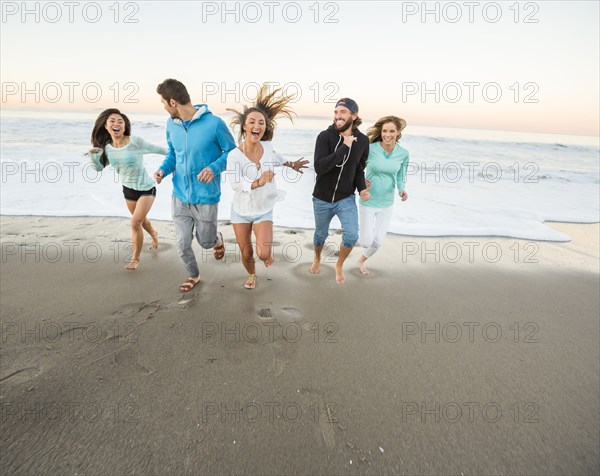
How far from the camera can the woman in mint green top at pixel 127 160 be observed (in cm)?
354

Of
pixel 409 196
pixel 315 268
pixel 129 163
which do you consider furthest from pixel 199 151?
pixel 409 196

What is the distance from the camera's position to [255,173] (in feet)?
9.48

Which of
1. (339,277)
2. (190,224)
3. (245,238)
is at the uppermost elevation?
(190,224)

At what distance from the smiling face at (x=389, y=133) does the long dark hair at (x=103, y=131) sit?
3.01 meters

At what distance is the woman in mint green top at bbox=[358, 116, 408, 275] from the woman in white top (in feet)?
3.14

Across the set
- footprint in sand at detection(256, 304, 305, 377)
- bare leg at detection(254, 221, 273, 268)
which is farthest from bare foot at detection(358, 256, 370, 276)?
bare leg at detection(254, 221, 273, 268)

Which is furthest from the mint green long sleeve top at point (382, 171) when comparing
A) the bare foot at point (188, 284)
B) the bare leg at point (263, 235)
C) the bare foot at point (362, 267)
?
the bare foot at point (188, 284)

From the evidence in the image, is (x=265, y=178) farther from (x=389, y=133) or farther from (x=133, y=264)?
(x=133, y=264)

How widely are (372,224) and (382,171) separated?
2.10 ft

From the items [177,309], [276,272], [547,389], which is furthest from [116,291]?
[547,389]

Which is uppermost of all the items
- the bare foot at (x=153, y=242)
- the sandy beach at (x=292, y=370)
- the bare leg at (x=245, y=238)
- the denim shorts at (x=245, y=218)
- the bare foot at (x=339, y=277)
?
the denim shorts at (x=245, y=218)

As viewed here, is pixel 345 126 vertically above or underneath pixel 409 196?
above

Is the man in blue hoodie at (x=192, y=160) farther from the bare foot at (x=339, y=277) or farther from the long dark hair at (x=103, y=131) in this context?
the bare foot at (x=339, y=277)

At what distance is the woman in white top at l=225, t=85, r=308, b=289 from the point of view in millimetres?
2830
